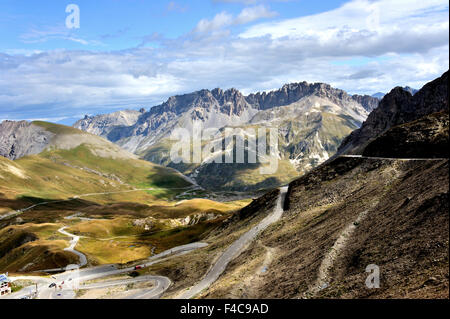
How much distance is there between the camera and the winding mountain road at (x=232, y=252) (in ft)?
203

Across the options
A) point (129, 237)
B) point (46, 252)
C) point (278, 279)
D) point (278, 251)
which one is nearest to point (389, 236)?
point (278, 279)

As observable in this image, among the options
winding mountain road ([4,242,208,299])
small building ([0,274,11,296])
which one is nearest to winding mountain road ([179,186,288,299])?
winding mountain road ([4,242,208,299])

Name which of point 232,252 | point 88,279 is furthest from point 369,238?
point 88,279

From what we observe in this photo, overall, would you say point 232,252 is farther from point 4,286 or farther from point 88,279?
point 4,286

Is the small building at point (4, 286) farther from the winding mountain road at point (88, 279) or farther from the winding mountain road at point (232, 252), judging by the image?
the winding mountain road at point (232, 252)

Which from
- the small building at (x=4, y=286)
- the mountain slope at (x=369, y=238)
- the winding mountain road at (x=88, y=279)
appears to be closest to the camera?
the mountain slope at (x=369, y=238)

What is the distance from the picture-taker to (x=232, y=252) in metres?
78.9

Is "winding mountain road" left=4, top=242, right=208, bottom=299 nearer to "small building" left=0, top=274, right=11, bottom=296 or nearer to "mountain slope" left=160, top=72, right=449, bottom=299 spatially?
"small building" left=0, top=274, right=11, bottom=296

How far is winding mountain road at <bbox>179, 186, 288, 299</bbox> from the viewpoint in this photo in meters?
62.0

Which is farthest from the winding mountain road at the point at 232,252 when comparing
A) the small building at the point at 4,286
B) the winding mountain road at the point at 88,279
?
the small building at the point at 4,286

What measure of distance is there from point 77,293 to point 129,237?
8439 cm
